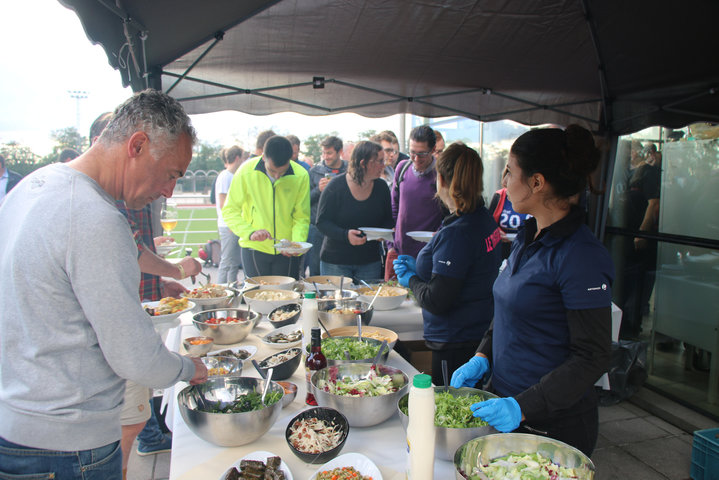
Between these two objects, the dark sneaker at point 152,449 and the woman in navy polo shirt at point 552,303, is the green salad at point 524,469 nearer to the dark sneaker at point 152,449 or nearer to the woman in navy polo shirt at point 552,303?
the woman in navy polo shirt at point 552,303

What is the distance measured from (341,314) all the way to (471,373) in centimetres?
88

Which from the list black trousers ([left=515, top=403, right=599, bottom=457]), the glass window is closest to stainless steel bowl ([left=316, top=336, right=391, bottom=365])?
black trousers ([left=515, top=403, right=599, bottom=457])

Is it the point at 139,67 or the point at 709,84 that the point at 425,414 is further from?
→ the point at 709,84

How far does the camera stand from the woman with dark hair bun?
389 cm

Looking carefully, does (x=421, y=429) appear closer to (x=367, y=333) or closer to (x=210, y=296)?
(x=367, y=333)

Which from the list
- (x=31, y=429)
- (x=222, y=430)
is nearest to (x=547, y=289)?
(x=222, y=430)

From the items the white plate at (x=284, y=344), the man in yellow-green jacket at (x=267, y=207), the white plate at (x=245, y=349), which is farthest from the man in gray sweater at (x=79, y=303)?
the man in yellow-green jacket at (x=267, y=207)

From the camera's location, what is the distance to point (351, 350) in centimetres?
205

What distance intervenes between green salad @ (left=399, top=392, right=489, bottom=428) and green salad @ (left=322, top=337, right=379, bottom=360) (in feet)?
1.55

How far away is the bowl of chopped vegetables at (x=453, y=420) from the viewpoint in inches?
53.1

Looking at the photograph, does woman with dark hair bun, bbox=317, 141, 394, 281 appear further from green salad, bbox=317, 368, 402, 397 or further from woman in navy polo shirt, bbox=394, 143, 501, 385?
green salad, bbox=317, 368, 402, 397

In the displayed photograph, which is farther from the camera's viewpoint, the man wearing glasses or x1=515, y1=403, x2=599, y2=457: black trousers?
the man wearing glasses

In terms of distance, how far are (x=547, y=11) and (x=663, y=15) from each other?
69cm

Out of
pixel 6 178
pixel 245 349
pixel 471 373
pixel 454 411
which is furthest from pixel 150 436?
pixel 6 178
